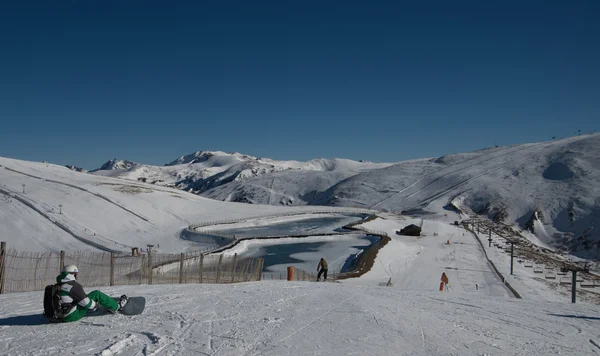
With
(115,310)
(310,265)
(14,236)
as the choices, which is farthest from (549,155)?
(115,310)

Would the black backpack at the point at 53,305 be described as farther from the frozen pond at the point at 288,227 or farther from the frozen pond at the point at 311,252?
the frozen pond at the point at 288,227

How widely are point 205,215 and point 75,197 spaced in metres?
21.7

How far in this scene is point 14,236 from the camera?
4359 cm

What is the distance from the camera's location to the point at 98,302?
8242 mm

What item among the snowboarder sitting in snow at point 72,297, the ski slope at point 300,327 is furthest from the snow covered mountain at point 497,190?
the snowboarder sitting in snow at point 72,297

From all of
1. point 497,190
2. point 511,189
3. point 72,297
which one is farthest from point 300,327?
point 511,189

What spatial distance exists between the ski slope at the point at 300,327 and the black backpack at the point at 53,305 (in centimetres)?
15

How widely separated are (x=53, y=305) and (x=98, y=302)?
2.66 feet

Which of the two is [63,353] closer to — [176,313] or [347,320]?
[176,313]

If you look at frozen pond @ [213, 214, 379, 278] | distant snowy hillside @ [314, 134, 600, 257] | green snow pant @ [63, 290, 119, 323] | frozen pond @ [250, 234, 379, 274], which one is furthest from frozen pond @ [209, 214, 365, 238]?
green snow pant @ [63, 290, 119, 323]

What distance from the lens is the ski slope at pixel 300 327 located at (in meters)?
6.92

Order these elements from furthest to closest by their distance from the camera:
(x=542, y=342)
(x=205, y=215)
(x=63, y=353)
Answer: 1. (x=205, y=215)
2. (x=542, y=342)
3. (x=63, y=353)

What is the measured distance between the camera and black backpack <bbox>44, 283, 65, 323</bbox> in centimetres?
761

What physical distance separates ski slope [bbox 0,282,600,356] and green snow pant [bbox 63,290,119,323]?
0.13m
